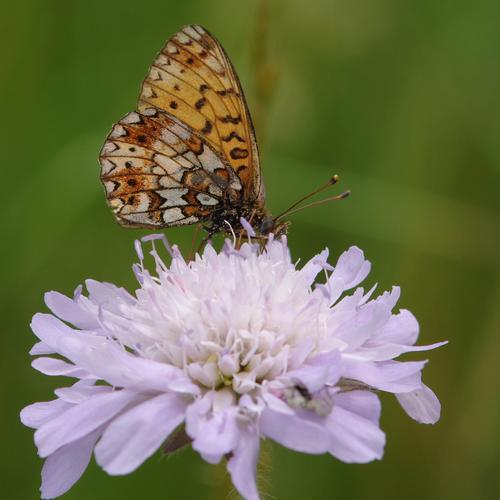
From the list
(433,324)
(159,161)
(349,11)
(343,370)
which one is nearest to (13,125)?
(159,161)

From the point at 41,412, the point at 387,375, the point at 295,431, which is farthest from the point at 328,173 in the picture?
the point at 295,431

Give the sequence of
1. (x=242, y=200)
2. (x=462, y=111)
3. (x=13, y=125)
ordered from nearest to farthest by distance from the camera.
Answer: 1. (x=242, y=200)
2. (x=13, y=125)
3. (x=462, y=111)

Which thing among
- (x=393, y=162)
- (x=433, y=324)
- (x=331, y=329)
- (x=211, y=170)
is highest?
(x=211, y=170)

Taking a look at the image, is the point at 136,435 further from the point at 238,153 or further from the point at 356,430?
the point at 238,153

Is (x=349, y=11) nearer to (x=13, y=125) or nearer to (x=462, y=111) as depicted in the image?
(x=462, y=111)

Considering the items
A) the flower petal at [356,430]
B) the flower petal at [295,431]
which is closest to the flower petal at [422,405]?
the flower petal at [356,430]

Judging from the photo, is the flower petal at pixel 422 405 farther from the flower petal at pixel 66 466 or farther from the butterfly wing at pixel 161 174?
the butterfly wing at pixel 161 174

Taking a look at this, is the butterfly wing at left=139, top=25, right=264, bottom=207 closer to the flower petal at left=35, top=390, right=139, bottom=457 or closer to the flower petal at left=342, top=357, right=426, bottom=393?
the flower petal at left=342, top=357, right=426, bottom=393

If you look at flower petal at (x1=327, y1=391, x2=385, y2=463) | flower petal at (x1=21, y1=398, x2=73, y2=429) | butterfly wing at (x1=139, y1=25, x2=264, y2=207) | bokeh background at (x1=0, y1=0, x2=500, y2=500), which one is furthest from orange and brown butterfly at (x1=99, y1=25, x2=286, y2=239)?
flower petal at (x1=327, y1=391, x2=385, y2=463)
